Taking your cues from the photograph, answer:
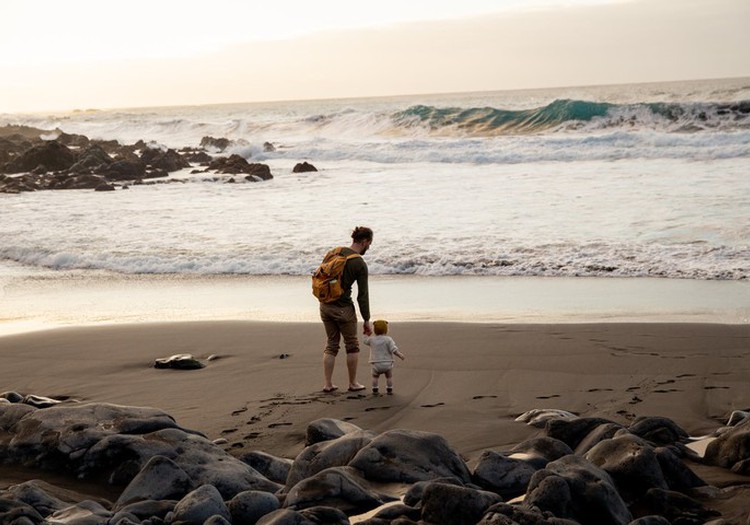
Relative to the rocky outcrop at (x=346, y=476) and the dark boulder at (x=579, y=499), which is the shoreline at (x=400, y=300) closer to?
the rocky outcrop at (x=346, y=476)

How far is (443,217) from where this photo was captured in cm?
1908

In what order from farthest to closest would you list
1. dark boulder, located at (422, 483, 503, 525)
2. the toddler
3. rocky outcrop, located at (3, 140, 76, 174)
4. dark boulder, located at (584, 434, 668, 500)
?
rocky outcrop, located at (3, 140, 76, 174)
the toddler
dark boulder, located at (584, 434, 668, 500)
dark boulder, located at (422, 483, 503, 525)

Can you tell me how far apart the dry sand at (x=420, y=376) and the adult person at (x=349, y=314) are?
247 millimetres

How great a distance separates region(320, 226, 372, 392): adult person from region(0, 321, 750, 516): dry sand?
247 mm

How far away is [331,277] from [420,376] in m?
1.25

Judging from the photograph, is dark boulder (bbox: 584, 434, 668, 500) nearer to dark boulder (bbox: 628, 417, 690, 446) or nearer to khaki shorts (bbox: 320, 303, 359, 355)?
dark boulder (bbox: 628, 417, 690, 446)

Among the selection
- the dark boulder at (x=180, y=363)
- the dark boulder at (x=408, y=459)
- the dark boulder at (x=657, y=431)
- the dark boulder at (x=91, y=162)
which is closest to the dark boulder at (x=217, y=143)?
the dark boulder at (x=91, y=162)

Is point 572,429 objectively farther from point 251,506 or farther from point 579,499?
point 251,506

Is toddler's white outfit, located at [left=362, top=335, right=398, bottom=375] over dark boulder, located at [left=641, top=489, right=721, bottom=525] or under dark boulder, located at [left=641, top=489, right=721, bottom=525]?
over

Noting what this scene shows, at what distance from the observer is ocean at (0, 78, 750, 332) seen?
47.1 ft

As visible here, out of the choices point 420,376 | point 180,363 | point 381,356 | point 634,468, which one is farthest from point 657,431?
point 180,363

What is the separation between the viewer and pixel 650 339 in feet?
31.1

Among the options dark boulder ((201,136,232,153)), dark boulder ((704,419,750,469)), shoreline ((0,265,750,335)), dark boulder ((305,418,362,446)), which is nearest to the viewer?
dark boulder ((704,419,750,469))

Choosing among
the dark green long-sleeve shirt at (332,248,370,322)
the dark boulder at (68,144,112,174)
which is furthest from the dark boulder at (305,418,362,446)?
the dark boulder at (68,144,112,174)
